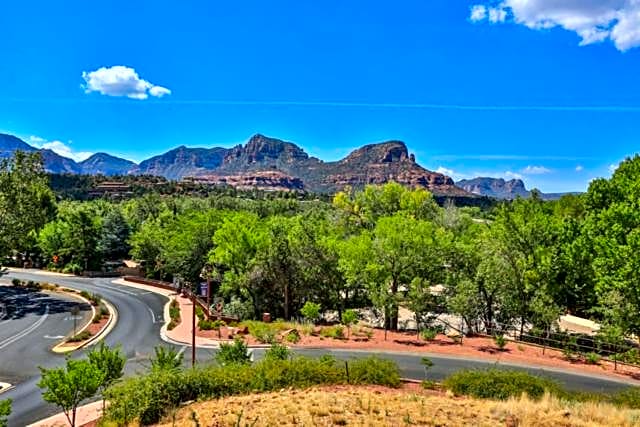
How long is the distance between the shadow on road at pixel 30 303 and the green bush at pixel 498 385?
32.4 metres

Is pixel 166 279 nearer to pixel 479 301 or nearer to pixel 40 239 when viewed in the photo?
pixel 40 239

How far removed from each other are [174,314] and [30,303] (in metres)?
15.3

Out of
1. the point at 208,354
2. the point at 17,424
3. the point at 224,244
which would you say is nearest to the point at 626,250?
the point at 208,354

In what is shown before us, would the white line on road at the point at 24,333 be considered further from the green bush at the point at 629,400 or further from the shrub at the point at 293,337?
the green bush at the point at 629,400

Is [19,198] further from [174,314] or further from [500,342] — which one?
[500,342]

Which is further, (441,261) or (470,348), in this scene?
(441,261)

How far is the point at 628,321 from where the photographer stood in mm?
23094

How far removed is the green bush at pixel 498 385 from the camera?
16.7 m

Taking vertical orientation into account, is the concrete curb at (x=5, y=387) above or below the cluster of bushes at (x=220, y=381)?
below

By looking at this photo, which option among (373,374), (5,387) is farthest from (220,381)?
(5,387)

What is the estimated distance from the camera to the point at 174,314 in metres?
39.5

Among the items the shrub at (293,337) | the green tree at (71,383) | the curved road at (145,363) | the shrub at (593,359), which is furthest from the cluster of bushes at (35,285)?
the shrub at (593,359)

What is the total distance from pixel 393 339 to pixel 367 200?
32.1 m

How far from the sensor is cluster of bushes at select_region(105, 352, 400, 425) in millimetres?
15508
